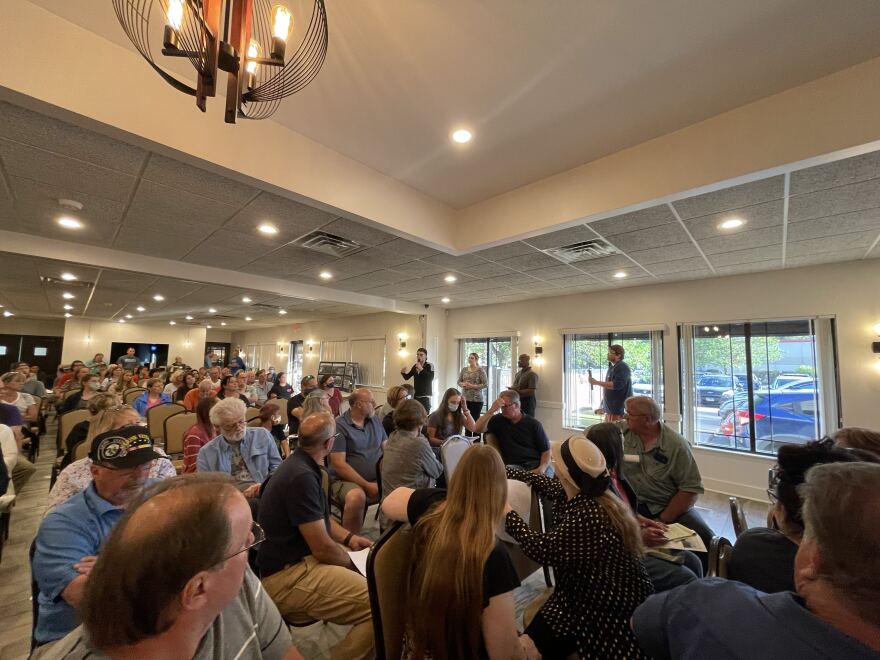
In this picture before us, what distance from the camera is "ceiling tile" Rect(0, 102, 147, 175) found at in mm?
2002

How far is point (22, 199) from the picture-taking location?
311 centimetres

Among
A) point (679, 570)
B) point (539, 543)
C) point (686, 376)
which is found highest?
point (686, 376)

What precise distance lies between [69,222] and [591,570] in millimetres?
5133

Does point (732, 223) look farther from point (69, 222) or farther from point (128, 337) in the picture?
point (128, 337)

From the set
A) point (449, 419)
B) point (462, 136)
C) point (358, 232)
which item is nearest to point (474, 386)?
point (449, 419)

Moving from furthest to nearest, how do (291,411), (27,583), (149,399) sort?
(149,399) < (291,411) < (27,583)

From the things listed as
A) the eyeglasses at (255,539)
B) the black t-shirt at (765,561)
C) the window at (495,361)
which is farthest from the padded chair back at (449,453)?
the window at (495,361)

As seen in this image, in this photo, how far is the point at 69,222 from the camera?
3.62m

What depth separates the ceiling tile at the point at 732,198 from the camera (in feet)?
8.43

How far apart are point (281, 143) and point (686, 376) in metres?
5.95

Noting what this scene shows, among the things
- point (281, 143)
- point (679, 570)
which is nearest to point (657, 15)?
point (281, 143)

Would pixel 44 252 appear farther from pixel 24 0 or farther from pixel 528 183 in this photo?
pixel 528 183

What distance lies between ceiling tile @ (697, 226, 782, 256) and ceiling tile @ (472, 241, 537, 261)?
1746mm

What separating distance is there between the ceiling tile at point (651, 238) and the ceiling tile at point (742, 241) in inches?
12.6
